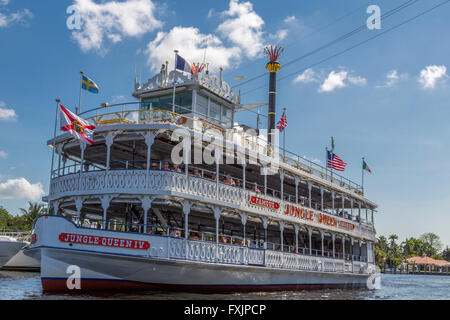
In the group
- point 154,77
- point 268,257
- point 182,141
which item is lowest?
point 268,257

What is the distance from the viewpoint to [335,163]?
2739cm

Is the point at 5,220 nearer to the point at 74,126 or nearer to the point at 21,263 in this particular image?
the point at 21,263

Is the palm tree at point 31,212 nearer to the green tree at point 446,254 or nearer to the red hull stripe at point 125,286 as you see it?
the red hull stripe at point 125,286

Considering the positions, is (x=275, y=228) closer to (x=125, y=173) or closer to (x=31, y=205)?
(x=125, y=173)

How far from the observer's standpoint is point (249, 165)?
22.3 meters

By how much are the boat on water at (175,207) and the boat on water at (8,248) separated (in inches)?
479

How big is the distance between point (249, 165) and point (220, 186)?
4.22 m

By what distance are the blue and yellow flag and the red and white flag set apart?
7.82ft

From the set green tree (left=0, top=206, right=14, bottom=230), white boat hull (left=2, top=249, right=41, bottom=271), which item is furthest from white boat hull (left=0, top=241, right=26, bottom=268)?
green tree (left=0, top=206, right=14, bottom=230)

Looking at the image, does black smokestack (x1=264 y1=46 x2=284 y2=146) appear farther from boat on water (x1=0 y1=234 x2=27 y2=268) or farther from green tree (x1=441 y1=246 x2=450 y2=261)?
green tree (x1=441 y1=246 x2=450 y2=261)

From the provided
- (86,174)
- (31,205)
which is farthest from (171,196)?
(31,205)

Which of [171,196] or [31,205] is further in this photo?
[31,205]

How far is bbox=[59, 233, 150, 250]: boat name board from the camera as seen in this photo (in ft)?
48.4
